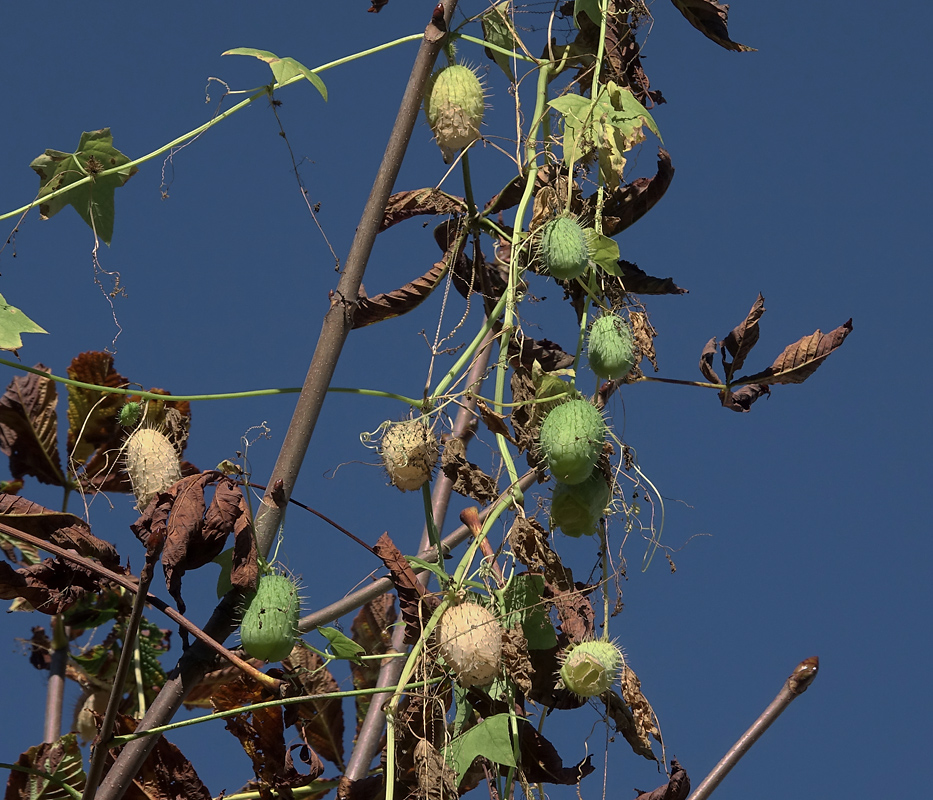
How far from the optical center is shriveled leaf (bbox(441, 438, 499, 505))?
2506 millimetres

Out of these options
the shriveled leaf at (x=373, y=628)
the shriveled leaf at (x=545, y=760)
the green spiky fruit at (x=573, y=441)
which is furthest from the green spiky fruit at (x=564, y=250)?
the shriveled leaf at (x=373, y=628)

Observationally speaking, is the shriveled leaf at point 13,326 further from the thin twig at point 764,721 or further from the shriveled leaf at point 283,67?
the thin twig at point 764,721

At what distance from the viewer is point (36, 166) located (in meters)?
2.69

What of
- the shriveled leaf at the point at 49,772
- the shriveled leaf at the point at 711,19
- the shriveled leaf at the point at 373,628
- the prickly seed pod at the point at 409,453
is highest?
the shriveled leaf at the point at 711,19

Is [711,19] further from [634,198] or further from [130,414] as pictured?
[130,414]

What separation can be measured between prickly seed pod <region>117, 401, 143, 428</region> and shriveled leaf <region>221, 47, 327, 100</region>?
0.78m

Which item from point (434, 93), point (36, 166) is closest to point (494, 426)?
point (434, 93)

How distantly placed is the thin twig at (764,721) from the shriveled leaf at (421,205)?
48.3 inches

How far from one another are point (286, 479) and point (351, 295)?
39 centimetres

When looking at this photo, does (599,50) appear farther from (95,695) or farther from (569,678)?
(95,695)

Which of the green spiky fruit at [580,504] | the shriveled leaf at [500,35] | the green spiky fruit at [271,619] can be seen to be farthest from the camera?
the shriveled leaf at [500,35]

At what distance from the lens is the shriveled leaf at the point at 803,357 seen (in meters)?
2.98

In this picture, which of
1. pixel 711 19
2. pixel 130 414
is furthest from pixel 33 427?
pixel 711 19

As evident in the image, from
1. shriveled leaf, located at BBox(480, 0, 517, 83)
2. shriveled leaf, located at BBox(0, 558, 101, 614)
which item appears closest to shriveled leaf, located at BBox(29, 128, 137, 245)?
shriveled leaf, located at BBox(0, 558, 101, 614)
